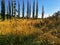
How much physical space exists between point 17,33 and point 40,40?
1.16m

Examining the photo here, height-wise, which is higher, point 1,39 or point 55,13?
point 55,13

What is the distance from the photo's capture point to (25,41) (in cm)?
681

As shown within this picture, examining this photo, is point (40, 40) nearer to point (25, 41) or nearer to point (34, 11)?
point (25, 41)

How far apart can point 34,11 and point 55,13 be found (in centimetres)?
6034

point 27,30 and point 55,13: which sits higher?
point 55,13

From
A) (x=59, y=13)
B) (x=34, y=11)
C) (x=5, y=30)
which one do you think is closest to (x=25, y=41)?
(x=5, y=30)

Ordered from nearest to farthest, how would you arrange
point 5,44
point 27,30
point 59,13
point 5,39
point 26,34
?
point 5,44 → point 5,39 → point 26,34 → point 27,30 → point 59,13

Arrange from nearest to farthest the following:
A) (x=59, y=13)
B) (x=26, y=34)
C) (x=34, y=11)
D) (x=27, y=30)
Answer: (x=26, y=34), (x=27, y=30), (x=59, y=13), (x=34, y=11)

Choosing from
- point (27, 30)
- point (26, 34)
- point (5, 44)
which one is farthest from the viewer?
point (27, 30)

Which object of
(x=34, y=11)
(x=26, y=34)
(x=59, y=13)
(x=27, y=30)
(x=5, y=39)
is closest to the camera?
(x=5, y=39)

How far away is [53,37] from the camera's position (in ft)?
23.5

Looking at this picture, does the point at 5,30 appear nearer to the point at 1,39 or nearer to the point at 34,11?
the point at 1,39

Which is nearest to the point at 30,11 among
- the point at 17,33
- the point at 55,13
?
the point at 55,13

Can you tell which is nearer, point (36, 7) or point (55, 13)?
point (55, 13)
